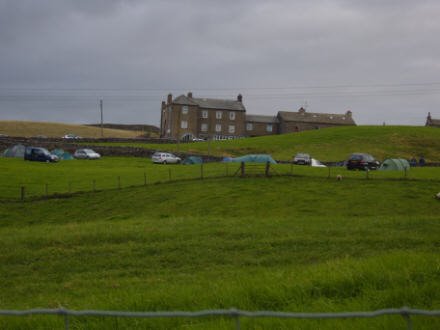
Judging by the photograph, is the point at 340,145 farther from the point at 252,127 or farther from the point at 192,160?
the point at 252,127

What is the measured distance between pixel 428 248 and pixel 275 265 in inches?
153

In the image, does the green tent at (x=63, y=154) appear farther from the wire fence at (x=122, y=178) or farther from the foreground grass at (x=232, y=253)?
the foreground grass at (x=232, y=253)

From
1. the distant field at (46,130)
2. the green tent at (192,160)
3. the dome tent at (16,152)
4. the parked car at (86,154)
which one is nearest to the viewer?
the green tent at (192,160)

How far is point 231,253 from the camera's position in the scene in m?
13.6

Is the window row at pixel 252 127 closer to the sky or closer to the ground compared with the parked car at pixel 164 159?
closer to the sky

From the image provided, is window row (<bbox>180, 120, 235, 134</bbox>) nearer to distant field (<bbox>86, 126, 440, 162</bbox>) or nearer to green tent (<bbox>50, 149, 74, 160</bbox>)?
distant field (<bbox>86, 126, 440, 162</bbox>)

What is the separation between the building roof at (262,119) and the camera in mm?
122625

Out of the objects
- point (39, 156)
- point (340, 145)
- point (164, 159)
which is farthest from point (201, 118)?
point (39, 156)

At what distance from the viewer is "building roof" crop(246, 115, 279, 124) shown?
12262 cm

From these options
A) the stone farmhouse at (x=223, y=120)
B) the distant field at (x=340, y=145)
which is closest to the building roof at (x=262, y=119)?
the stone farmhouse at (x=223, y=120)

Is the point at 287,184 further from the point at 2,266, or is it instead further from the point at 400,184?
the point at 2,266

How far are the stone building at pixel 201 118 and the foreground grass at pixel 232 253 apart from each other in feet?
259

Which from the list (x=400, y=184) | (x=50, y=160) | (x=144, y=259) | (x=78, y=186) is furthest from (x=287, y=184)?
(x=50, y=160)

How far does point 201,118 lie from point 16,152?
50.4m
